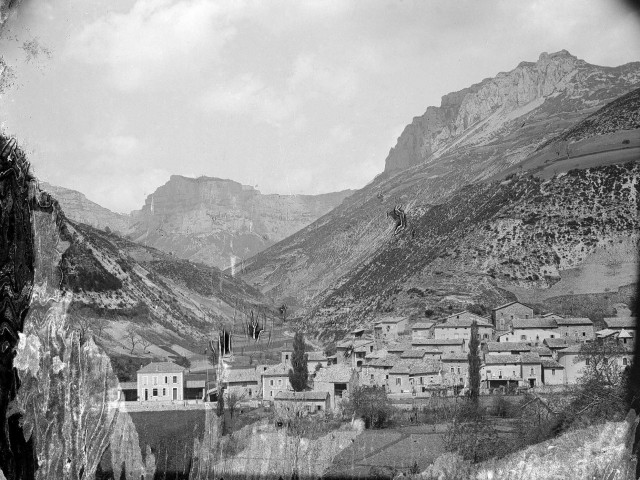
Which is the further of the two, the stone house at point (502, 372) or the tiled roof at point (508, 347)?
the tiled roof at point (508, 347)

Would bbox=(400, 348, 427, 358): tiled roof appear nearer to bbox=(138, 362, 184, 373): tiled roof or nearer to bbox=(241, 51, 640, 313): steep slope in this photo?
bbox=(138, 362, 184, 373): tiled roof

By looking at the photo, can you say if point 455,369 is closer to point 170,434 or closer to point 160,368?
point 160,368

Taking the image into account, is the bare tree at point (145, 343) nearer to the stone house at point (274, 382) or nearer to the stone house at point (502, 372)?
the stone house at point (274, 382)

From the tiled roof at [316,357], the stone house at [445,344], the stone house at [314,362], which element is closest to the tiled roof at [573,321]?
the stone house at [445,344]

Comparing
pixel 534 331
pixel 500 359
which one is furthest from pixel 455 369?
pixel 534 331

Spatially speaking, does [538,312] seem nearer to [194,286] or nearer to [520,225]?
[520,225]

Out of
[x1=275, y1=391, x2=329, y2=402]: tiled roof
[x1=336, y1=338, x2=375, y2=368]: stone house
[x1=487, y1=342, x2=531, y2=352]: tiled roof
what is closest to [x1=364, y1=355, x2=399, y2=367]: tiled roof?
[x1=336, y1=338, x2=375, y2=368]: stone house
